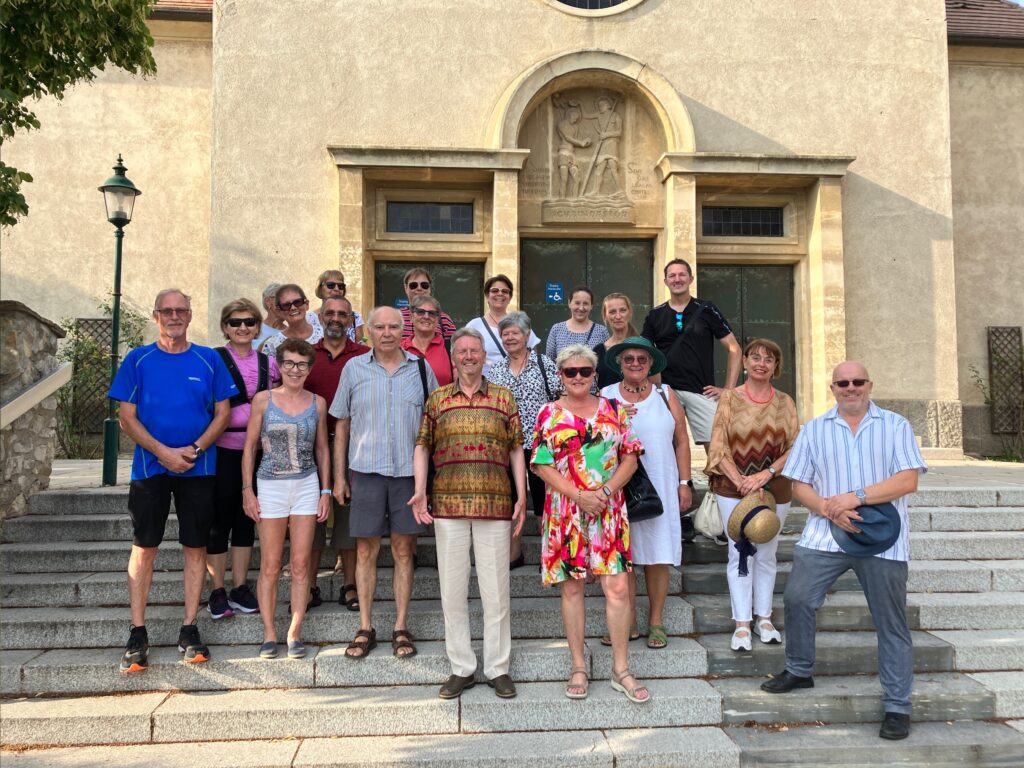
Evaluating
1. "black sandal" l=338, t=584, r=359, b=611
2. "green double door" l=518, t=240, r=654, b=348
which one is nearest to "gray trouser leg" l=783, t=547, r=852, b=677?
"black sandal" l=338, t=584, r=359, b=611

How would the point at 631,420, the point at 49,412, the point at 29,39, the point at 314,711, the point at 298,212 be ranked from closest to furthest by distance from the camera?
the point at 314,711 → the point at 631,420 → the point at 29,39 → the point at 49,412 → the point at 298,212

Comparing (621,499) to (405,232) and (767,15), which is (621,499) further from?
(767,15)

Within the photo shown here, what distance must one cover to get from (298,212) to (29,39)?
453 cm

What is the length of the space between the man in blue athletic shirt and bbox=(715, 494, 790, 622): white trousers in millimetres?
3234

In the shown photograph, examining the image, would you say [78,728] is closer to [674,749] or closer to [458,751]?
[458,751]

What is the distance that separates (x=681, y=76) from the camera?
1066cm

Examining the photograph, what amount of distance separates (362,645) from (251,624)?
2.63ft

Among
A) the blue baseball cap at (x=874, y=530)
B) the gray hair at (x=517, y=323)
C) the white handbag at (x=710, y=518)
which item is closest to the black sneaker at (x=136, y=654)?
the gray hair at (x=517, y=323)

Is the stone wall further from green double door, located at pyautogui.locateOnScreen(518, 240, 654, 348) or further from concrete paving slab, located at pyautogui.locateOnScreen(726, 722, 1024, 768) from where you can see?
green double door, located at pyautogui.locateOnScreen(518, 240, 654, 348)

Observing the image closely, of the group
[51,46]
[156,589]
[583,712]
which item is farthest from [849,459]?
[51,46]

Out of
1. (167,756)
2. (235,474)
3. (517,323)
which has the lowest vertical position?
(167,756)

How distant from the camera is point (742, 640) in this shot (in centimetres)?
458

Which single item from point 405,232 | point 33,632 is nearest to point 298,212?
point 405,232

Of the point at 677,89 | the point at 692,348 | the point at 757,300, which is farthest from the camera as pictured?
the point at 757,300
